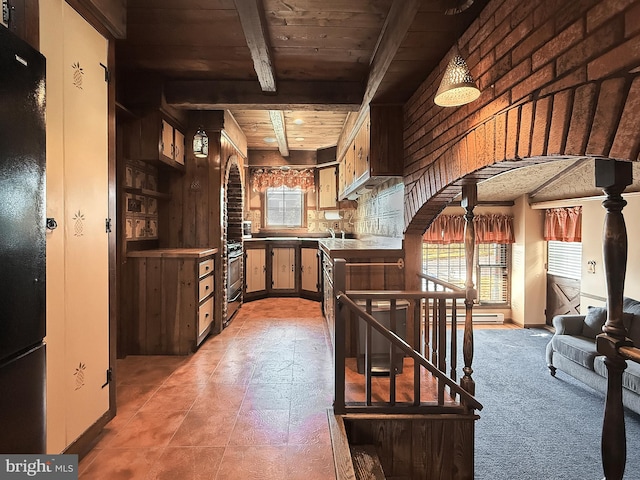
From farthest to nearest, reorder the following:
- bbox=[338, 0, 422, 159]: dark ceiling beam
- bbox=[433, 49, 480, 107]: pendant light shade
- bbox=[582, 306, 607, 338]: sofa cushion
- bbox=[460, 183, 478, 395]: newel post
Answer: bbox=[582, 306, 607, 338]: sofa cushion → bbox=[460, 183, 478, 395]: newel post → bbox=[338, 0, 422, 159]: dark ceiling beam → bbox=[433, 49, 480, 107]: pendant light shade

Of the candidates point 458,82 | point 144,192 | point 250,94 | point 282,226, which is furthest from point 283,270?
point 458,82

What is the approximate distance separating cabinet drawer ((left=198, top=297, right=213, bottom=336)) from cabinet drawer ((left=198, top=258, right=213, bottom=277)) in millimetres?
318

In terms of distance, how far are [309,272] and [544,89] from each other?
15.9 feet

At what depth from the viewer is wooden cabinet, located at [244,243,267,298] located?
576cm

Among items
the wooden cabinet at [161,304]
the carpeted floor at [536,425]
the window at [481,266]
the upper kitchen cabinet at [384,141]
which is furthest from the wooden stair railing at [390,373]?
the window at [481,266]

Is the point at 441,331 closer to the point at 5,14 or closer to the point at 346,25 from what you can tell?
the point at 346,25

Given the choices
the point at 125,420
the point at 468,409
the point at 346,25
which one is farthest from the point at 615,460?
the point at 346,25

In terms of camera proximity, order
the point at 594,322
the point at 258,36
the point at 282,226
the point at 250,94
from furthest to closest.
→ the point at 282,226
the point at 594,322
the point at 250,94
the point at 258,36

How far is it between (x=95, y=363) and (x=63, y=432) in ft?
1.13

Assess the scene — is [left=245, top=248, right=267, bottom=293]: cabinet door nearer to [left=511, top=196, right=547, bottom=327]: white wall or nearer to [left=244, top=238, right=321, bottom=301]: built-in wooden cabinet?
[left=244, top=238, right=321, bottom=301]: built-in wooden cabinet

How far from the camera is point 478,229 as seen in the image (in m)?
6.22

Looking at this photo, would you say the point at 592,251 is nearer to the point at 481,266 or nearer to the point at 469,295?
the point at 481,266

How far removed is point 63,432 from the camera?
162 centimetres

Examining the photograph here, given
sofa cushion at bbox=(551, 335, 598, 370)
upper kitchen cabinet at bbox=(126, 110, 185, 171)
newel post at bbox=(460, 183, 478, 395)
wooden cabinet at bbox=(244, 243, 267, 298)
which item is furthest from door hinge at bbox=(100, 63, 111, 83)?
sofa cushion at bbox=(551, 335, 598, 370)
